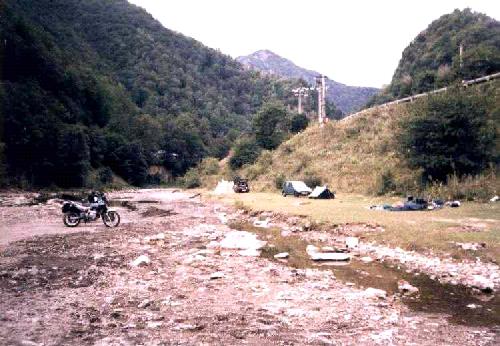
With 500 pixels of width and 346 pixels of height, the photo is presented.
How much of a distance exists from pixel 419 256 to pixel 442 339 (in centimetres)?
619

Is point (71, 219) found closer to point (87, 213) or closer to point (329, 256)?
point (87, 213)

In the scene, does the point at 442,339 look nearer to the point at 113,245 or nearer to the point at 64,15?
the point at 113,245

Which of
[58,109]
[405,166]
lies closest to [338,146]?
[405,166]

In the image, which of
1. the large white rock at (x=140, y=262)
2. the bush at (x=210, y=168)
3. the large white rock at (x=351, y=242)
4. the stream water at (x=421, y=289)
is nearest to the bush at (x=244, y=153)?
the bush at (x=210, y=168)

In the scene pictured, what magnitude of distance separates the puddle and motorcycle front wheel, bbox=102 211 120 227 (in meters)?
10.0

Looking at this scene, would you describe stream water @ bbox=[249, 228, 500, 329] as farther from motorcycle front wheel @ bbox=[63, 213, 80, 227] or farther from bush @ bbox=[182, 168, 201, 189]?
bush @ bbox=[182, 168, 201, 189]

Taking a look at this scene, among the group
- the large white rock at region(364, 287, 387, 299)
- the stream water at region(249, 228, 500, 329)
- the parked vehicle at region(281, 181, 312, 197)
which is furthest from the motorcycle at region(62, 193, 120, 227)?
the parked vehicle at region(281, 181, 312, 197)

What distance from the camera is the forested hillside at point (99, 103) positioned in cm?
7188

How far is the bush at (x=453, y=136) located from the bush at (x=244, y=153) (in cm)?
3825

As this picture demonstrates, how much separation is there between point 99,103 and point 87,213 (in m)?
97.9

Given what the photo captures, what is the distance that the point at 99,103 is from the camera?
112 metres

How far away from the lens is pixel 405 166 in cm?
2989

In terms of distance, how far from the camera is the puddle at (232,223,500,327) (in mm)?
7641

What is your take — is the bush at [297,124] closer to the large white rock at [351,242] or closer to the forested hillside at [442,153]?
the forested hillside at [442,153]
